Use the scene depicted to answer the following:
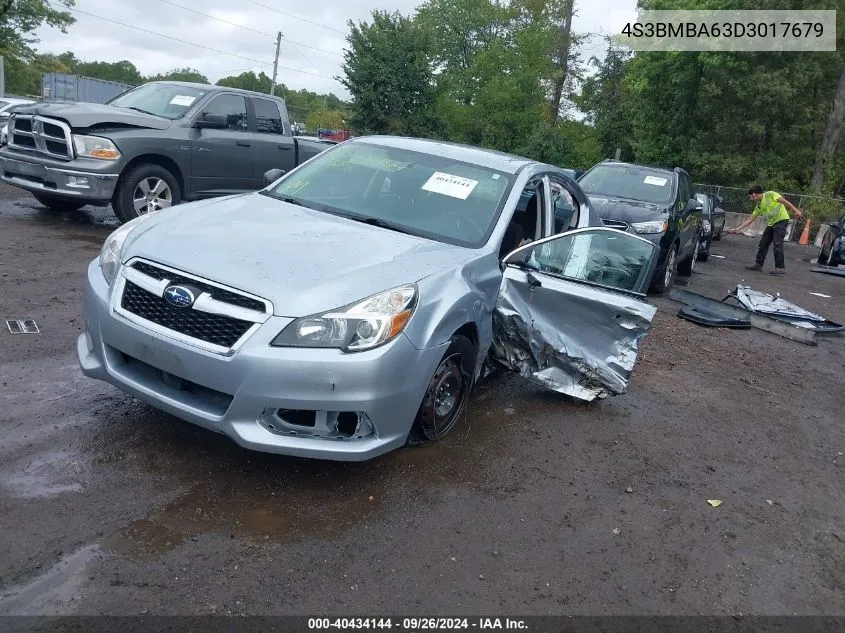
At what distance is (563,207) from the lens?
6098mm

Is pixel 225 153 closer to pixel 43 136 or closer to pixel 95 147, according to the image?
pixel 95 147

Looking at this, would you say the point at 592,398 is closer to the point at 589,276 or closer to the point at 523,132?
the point at 589,276

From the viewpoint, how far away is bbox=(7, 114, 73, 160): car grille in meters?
8.36

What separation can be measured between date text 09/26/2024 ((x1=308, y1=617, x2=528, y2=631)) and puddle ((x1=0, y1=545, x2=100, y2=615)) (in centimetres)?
90

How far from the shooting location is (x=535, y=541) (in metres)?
3.44

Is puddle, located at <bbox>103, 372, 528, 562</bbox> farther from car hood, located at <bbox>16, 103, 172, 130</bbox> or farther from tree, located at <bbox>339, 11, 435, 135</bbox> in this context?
tree, located at <bbox>339, 11, 435, 135</bbox>

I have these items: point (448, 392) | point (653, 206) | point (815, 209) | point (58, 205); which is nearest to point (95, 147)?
point (58, 205)

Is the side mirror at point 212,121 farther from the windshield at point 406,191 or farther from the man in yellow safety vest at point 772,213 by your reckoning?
the man in yellow safety vest at point 772,213

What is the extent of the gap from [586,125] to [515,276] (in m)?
45.9

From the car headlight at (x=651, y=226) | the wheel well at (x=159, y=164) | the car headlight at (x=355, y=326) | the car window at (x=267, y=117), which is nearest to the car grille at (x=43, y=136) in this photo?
the wheel well at (x=159, y=164)

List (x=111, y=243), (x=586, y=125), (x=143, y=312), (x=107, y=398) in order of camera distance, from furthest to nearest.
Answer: (x=586, y=125)
(x=107, y=398)
(x=111, y=243)
(x=143, y=312)

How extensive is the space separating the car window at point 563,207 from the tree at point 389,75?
69.9 feet

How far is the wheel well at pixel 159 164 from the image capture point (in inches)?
344

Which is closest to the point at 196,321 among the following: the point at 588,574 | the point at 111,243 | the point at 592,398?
the point at 111,243
